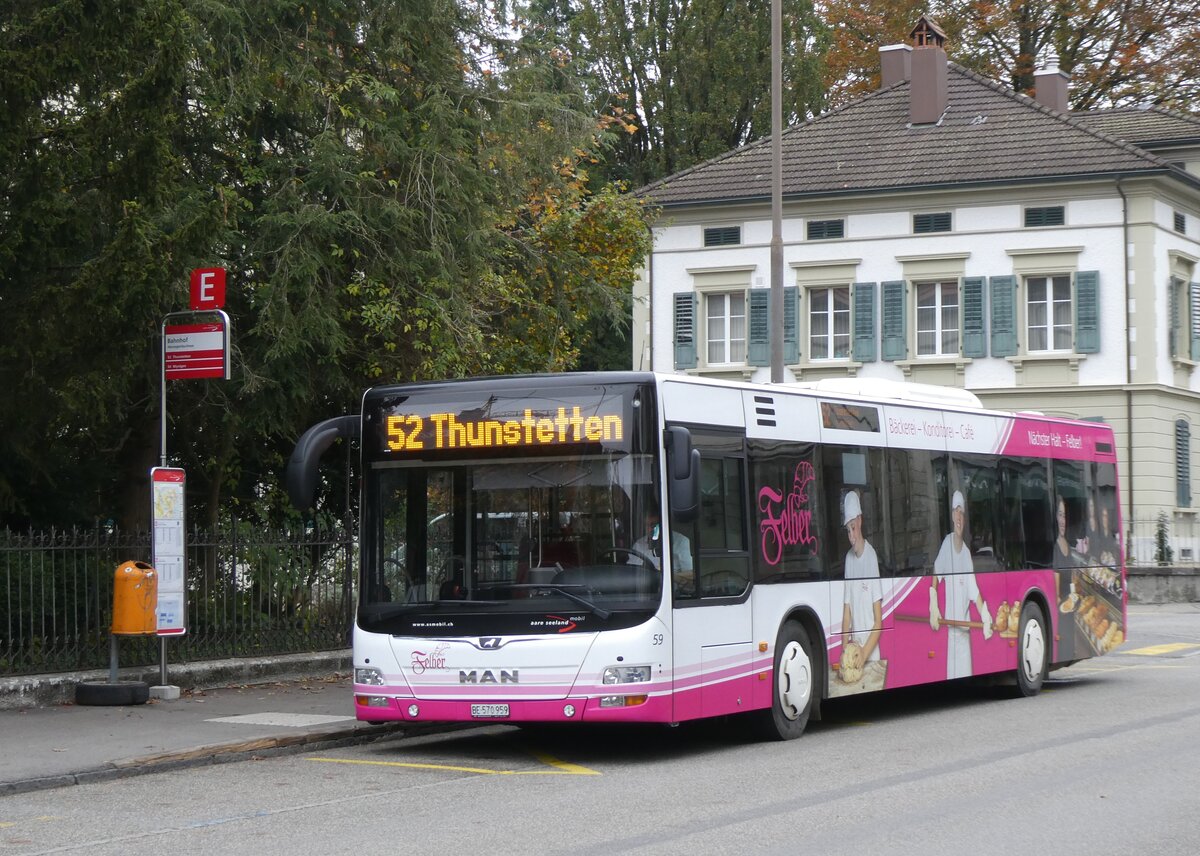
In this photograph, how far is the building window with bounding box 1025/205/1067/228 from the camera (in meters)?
41.5

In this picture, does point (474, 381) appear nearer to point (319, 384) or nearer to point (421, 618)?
point (421, 618)

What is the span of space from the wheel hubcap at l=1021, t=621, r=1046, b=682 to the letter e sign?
8.50m

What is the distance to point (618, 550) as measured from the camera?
12.1m

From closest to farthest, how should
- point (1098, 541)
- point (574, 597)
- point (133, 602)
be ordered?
point (574, 597), point (133, 602), point (1098, 541)

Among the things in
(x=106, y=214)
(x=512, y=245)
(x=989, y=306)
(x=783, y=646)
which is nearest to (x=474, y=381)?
(x=783, y=646)

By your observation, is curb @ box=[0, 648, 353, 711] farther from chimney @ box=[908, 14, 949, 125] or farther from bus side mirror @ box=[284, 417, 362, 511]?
chimney @ box=[908, 14, 949, 125]

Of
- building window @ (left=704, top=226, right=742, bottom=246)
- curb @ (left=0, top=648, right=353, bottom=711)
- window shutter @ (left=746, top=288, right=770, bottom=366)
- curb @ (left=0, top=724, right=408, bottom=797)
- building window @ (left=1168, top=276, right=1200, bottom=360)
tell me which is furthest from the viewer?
building window @ (left=704, top=226, right=742, bottom=246)

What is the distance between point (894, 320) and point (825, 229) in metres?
2.98

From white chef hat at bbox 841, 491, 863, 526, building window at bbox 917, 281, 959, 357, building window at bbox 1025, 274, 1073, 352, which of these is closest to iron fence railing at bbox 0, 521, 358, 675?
white chef hat at bbox 841, 491, 863, 526

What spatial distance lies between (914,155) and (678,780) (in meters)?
34.5

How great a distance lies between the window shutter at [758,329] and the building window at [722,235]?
150 cm

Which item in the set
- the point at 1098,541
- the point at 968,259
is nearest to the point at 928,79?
the point at 968,259

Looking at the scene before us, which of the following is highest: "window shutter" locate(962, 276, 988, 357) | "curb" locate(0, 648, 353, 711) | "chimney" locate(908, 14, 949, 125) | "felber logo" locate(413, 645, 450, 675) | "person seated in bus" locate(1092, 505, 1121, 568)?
"chimney" locate(908, 14, 949, 125)

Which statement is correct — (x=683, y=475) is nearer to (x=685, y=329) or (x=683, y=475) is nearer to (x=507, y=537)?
(x=507, y=537)
